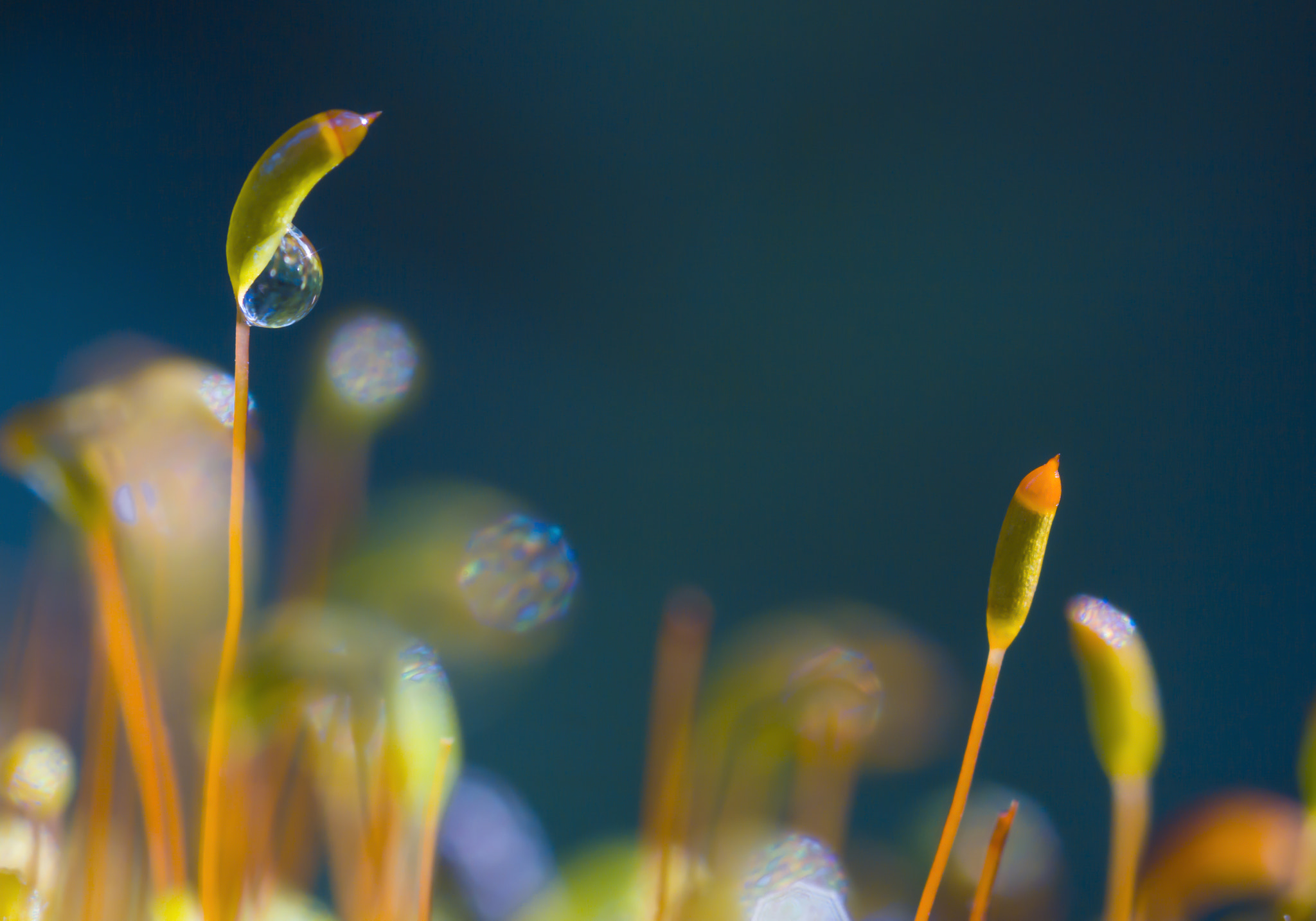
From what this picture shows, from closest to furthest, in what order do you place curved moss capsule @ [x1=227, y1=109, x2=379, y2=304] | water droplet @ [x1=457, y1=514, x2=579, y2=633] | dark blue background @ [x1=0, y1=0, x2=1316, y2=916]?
curved moss capsule @ [x1=227, y1=109, x2=379, y2=304] < water droplet @ [x1=457, y1=514, x2=579, y2=633] < dark blue background @ [x1=0, y1=0, x2=1316, y2=916]

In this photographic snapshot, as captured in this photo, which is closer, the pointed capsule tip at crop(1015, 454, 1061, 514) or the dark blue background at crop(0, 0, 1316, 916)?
the pointed capsule tip at crop(1015, 454, 1061, 514)

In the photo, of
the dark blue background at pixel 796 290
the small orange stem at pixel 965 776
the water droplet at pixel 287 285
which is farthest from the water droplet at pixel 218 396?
the dark blue background at pixel 796 290

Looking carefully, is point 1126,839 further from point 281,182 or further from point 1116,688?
point 281,182

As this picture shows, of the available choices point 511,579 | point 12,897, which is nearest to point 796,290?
point 511,579

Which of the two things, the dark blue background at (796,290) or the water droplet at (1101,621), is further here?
the dark blue background at (796,290)

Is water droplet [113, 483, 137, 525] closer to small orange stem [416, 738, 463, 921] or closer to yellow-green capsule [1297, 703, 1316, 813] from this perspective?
small orange stem [416, 738, 463, 921]

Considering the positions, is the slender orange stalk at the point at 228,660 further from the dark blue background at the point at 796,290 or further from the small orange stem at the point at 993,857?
the dark blue background at the point at 796,290

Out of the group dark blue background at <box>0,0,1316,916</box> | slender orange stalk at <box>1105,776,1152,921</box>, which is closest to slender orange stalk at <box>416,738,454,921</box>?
slender orange stalk at <box>1105,776,1152,921</box>
